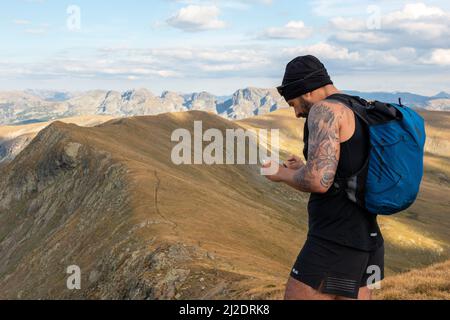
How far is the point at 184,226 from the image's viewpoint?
3170 cm

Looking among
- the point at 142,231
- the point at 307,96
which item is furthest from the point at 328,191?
the point at 142,231

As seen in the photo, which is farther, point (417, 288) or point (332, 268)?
point (417, 288)

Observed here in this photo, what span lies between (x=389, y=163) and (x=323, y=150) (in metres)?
0.80

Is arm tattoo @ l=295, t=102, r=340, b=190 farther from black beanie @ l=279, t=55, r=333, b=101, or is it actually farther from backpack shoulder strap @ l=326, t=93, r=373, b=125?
black beanie @ l=279, t=55, r=333, b=101

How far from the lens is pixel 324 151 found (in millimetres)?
5762

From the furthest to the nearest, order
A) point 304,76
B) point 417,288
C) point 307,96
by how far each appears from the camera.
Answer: point 417,288 → point 307,96 → point 304,76

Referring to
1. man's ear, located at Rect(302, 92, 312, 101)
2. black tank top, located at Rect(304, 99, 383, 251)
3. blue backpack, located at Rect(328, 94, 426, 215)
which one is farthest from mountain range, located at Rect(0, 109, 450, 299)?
man's ear, located at Rect(302, 92, 312, 101)

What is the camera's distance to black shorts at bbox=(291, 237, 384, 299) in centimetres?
609

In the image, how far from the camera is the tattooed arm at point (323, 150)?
18.9 ft

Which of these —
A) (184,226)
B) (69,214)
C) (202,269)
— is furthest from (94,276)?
(69,214)

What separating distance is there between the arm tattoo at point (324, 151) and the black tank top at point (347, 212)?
0.21 metres

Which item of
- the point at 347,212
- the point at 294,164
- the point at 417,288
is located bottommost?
the point at 417,288

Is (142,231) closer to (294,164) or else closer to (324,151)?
(294,164)

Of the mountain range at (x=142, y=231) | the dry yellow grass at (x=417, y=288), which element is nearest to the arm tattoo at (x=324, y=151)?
the dry yellow grass at (x=417, y=288)
